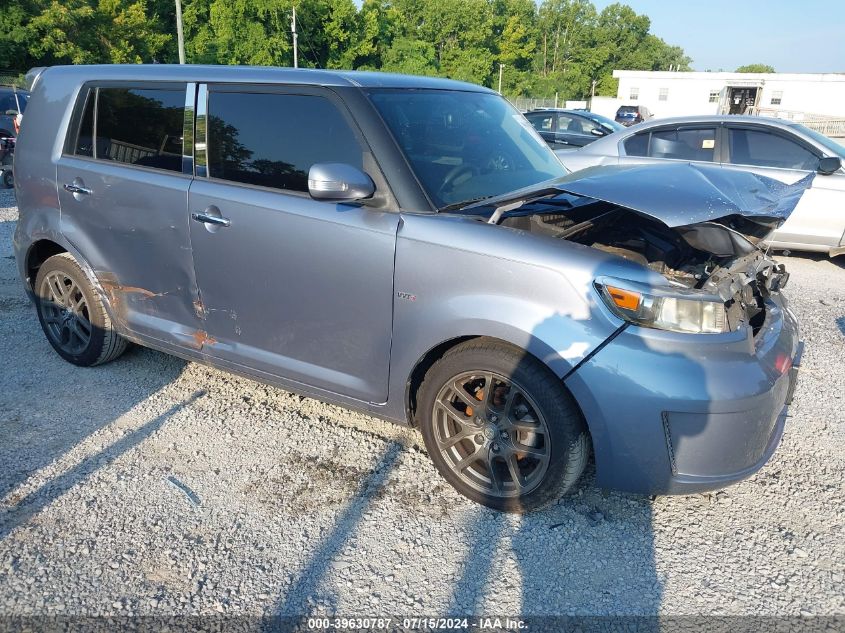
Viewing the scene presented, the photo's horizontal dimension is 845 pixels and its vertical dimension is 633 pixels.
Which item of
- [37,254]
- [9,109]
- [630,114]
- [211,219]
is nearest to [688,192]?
[211,219]

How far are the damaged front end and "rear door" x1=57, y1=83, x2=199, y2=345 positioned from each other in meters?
1.92

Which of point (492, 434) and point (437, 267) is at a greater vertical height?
point (437, 267)

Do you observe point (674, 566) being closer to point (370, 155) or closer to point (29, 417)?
point (370, 155)

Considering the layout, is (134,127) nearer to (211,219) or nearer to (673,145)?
(211,219)

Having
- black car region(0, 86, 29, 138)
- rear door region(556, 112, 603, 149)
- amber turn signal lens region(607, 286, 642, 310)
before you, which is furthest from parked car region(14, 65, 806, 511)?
black car region(0, 86, 29, 138)

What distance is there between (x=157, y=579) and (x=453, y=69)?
79.2 meters

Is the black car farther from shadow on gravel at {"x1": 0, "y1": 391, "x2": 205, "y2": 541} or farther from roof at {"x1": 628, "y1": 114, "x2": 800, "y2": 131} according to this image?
shadow on gravel at {"x1": 0, "y1": 391, "x2": 205, "y2": 541}

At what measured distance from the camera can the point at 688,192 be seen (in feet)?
9.20

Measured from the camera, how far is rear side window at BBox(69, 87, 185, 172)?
3762mm

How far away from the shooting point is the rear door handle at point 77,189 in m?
4.06

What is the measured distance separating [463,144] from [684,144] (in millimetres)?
5340

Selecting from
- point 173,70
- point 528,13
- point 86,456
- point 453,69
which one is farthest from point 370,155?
point 528,13

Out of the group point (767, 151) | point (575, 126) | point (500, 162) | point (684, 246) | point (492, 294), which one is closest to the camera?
point (492, 294)

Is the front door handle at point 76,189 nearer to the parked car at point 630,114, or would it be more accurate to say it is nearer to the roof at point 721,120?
the roof at point 721,120
